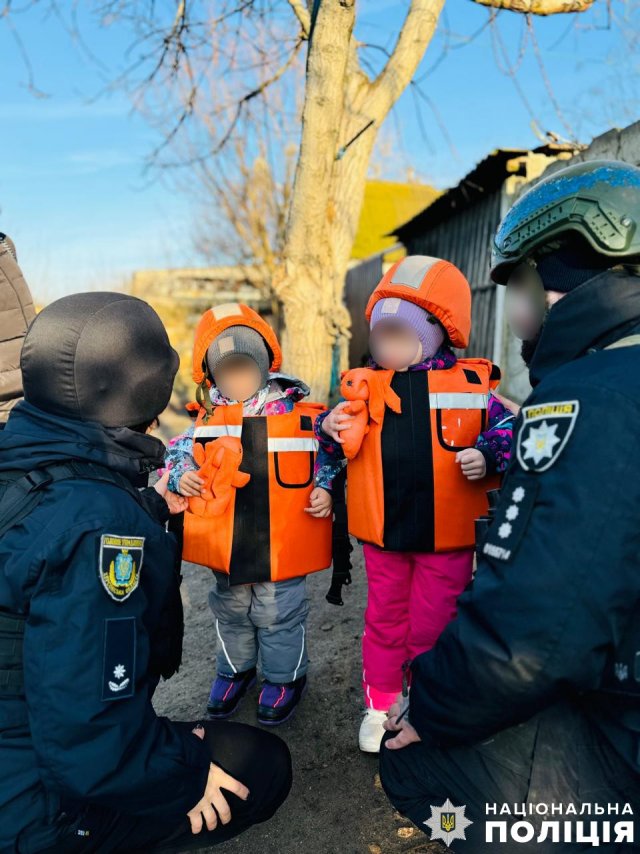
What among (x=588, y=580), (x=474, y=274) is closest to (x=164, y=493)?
(x=588, y=580)

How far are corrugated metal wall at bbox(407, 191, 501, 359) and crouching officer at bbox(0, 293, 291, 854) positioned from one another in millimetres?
7532

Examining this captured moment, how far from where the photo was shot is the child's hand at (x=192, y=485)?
2.93 meters

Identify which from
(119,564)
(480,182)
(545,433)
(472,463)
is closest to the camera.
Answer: (545,433)

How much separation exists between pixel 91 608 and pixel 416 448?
1531 mm

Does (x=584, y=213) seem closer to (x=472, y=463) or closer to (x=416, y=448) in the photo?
(x=472, y=463)

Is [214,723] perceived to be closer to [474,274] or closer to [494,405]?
[494,405]

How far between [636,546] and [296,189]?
455 cm

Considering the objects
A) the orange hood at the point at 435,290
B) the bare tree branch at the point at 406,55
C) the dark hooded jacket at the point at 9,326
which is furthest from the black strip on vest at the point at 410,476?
the bare tree branch at the point at 406,55

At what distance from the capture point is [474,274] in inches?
384

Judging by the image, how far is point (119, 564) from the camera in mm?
1616

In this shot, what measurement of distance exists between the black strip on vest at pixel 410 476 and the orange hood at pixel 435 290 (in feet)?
0.90

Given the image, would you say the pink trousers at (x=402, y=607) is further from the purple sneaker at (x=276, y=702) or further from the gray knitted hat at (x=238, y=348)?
the gray knitted hat at (x=238, y=348)

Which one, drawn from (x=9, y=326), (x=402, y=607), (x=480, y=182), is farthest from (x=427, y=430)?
(x=480, y=182)

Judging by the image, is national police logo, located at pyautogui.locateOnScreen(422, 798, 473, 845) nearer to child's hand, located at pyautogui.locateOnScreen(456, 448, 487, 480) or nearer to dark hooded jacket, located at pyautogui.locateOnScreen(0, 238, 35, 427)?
child's hand, located at pyautogui.locateOnScreen(456, 448, 487, 480)
